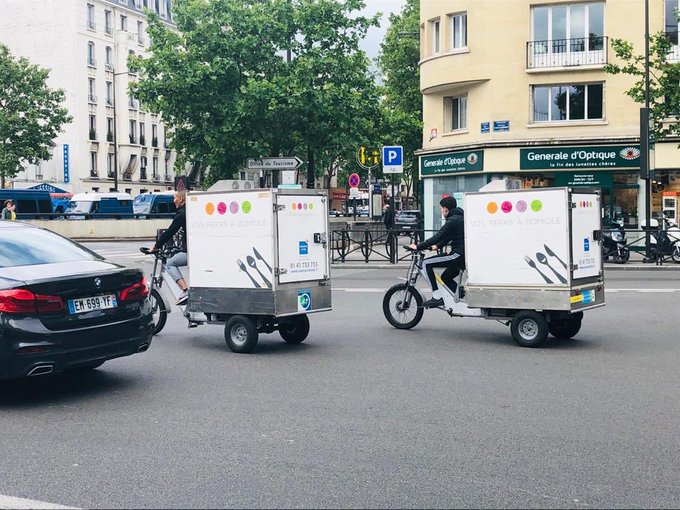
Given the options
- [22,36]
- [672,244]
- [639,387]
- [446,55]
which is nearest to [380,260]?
[672,244]

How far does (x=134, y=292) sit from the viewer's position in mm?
8008

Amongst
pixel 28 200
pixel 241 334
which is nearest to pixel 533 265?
pixel 241 334

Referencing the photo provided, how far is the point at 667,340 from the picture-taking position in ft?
34.1

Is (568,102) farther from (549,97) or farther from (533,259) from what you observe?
(533,259)

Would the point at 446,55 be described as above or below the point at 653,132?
above

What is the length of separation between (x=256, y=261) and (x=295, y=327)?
3.61ft

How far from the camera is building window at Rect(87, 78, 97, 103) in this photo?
243 ft

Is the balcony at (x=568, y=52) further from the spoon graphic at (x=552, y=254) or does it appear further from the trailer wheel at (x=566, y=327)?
the spoon graphic at (x=552, y=254)

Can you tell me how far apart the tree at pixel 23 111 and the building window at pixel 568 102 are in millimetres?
37762

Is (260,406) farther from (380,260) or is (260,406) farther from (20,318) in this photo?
(380,260)

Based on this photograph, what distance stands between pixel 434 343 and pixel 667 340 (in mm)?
2693

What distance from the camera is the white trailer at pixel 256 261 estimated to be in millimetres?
9797

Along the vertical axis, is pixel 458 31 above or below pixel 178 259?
above

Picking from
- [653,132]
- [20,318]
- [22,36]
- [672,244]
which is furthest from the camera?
[22,36]
